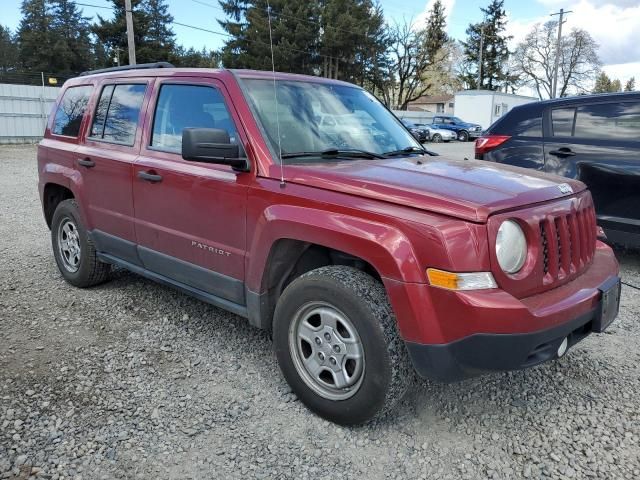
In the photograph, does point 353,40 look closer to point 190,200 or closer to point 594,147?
point 594,147

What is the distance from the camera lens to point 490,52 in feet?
243

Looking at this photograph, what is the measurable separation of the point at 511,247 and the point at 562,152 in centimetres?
392

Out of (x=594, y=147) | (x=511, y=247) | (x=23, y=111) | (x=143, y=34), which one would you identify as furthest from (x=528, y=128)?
(x=143, y=34)

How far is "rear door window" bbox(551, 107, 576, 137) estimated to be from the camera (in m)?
5.95

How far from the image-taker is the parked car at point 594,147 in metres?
5.43

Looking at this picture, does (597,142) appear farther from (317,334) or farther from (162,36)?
(162,36)

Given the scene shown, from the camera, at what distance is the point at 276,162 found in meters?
3.15

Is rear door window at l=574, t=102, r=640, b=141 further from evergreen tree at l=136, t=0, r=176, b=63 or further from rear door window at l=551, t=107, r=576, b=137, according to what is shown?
evergreen tree at l=136, t=0, r=176, b=63

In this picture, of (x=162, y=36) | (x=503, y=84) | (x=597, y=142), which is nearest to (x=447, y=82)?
(x=503, y=84)

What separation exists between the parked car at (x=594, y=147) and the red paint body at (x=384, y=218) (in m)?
2.46

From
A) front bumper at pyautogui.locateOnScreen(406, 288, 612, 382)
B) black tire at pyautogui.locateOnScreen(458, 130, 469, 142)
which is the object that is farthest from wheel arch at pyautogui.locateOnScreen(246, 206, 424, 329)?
black tire at pyautogui.locateOnScreen(458, 130, 469, 142)

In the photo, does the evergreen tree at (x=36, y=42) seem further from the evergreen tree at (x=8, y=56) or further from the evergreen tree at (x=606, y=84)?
the evergreen tree at (x=606, y=84)

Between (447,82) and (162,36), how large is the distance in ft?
132

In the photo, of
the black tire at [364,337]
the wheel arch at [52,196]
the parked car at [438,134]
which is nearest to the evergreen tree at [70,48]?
the parked car at [438,134]
